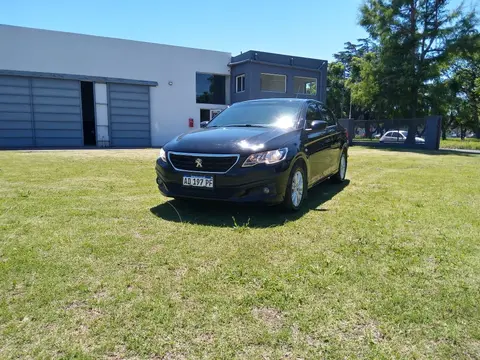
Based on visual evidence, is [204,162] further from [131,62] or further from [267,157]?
[131,62]

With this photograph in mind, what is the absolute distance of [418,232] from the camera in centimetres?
382

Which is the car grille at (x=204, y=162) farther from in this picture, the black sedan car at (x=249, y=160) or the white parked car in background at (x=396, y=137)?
the white parked car in background at (x=396, y=137)

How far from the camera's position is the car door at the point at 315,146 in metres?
5.10

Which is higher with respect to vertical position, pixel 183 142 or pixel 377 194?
pixel 183 142

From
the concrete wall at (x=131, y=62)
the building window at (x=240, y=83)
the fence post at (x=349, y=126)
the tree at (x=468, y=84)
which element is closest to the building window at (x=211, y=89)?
the concrete wall at (x=131, y=62)

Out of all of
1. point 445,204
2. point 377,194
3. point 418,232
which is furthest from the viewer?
point 377,194

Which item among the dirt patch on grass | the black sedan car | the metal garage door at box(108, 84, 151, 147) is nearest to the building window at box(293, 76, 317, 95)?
the metal garage door at box(108, 84, 151, 147)

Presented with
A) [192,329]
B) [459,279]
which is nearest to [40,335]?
[192,329]

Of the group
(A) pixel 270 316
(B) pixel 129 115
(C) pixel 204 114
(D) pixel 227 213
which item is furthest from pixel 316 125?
(C) pixel 204 114

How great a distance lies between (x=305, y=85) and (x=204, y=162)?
25.3m

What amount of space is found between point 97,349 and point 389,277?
2.08m

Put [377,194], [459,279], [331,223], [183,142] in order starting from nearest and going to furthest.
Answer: [459,279] → [331,223] → [183,142] → [377,194]

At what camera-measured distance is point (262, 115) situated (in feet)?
17.8

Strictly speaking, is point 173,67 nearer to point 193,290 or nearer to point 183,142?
point 183,142
